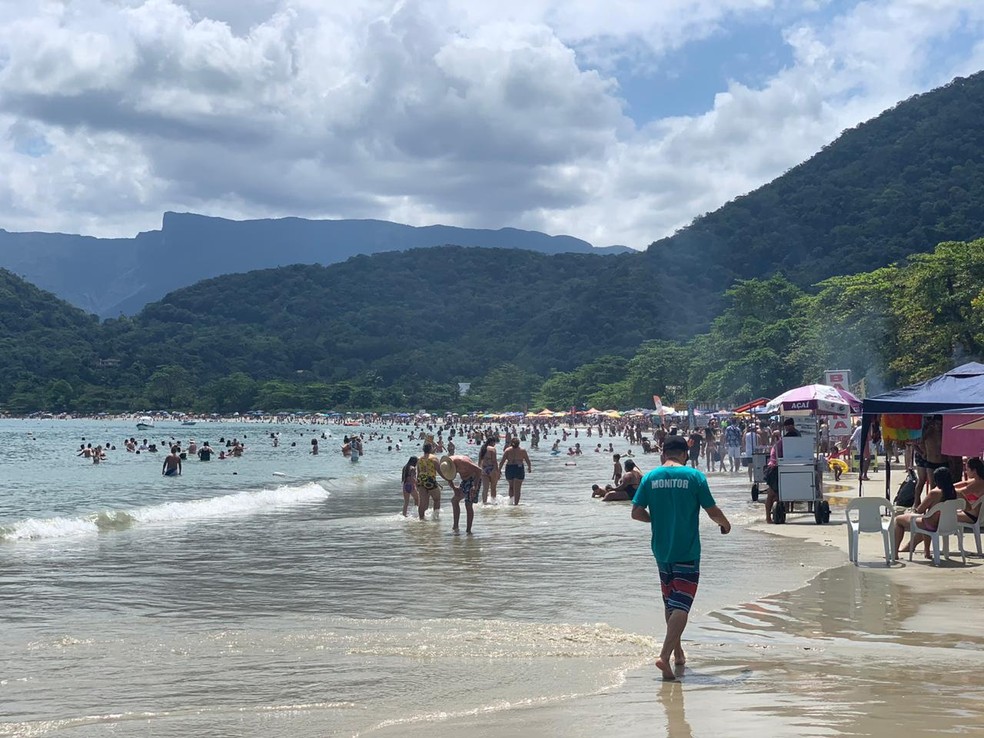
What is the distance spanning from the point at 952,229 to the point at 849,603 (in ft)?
363

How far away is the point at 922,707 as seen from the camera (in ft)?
17.7

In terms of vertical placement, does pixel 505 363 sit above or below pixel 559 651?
above

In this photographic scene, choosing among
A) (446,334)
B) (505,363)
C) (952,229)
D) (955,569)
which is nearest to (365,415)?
(505,363)

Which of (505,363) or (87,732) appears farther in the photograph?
(505,363)

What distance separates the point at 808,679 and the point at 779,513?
10.00 metres

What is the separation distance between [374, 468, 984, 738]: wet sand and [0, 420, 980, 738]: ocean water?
0.12 ft

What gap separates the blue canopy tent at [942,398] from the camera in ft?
38.6

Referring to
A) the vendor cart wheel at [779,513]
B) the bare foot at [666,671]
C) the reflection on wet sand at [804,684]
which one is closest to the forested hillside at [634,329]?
the vendor cart wheel at [779,513]

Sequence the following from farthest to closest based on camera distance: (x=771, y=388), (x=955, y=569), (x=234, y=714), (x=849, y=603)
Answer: (x=771, y=388) < (x=955, y=569) < (x=849, y=603) < (x=234, y=714)

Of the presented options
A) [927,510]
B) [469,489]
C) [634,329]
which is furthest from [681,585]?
[634,329]

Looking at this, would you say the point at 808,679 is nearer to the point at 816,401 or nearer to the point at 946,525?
the point at 946,525

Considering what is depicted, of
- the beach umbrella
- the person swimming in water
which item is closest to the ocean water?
the beach umbrella

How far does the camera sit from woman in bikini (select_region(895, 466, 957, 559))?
10727 mm

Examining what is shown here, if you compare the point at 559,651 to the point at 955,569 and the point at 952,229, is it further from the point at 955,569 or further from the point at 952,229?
the point at 952,229
